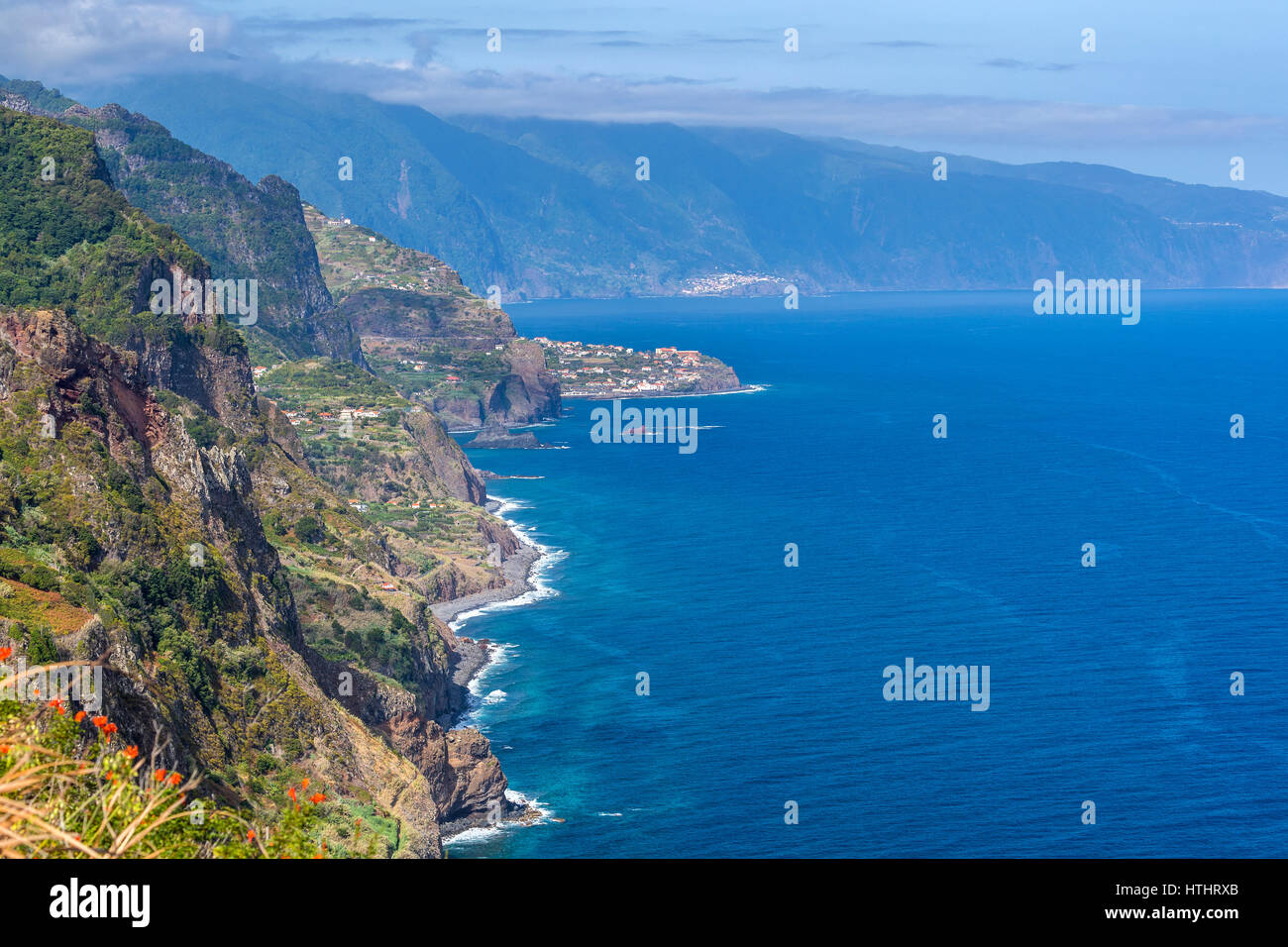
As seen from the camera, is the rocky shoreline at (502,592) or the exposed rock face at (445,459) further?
the exposed rock face at (445,459)

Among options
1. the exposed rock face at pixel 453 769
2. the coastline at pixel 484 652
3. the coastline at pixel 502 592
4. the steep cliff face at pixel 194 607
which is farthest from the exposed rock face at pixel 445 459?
the exposed rock face at pixel 453 769

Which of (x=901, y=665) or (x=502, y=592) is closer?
(x=901, y=665)

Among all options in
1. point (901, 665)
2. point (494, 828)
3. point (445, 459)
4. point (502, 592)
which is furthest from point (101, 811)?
point (445, 459)

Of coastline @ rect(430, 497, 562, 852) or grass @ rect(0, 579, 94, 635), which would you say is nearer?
grass @ rect(0, 579, 94, 635)

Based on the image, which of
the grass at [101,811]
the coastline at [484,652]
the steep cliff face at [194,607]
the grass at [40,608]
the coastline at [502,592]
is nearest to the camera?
the grass at [101,811]

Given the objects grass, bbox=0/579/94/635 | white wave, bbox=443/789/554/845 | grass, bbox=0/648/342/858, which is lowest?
white wave, bbox=443/789/554/845

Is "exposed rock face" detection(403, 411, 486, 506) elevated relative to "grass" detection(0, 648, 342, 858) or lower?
lower

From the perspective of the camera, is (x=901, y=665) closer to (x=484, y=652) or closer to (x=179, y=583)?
(x=484, y=652)

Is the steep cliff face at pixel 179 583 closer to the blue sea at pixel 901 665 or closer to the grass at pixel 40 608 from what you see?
the grass at pixel 40 608

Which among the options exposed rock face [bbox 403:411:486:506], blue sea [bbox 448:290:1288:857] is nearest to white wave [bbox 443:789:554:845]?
blue sea [bbox 448:290:1288:857]

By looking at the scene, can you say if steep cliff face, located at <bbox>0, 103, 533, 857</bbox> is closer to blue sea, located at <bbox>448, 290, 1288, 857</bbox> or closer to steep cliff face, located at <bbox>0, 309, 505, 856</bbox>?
steep cliff face, located at <bbox>0, 309, 505, 856</bbox>

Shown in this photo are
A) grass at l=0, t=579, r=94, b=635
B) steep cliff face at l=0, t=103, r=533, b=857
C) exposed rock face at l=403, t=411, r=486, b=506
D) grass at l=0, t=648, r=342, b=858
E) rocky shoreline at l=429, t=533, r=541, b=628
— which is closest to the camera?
grass at l=0, t=648, r=342, b=858
